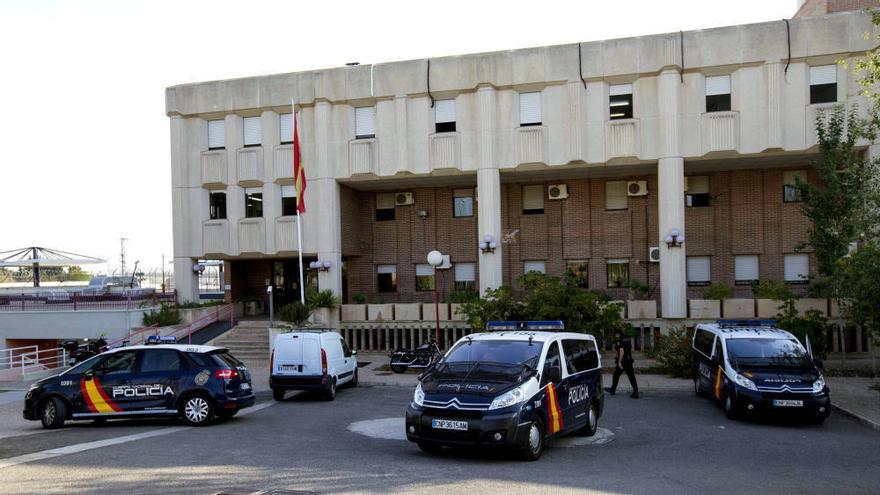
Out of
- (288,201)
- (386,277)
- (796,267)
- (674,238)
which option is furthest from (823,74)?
(288,201)

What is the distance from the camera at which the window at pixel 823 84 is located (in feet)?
80.3

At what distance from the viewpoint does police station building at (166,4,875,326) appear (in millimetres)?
24828

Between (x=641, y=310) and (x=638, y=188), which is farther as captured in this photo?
(x=638, y=188)

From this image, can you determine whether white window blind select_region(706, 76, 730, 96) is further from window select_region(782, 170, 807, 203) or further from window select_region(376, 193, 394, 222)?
window select_region(376, 193, 394, 222)

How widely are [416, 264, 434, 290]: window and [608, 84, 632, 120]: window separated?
32.6 feet

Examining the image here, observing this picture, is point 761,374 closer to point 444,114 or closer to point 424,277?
point 444,114

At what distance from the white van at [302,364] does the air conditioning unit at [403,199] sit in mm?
13806

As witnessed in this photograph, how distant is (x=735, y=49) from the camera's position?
975 inches

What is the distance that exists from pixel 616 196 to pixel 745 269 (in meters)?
5.64

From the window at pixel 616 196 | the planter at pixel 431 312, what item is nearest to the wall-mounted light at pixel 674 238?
the window at pixel 616 196

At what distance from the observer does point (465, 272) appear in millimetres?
30375

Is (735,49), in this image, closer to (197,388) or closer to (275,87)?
(275,87)

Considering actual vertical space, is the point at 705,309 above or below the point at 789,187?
below

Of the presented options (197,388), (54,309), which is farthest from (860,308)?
(54,309)
